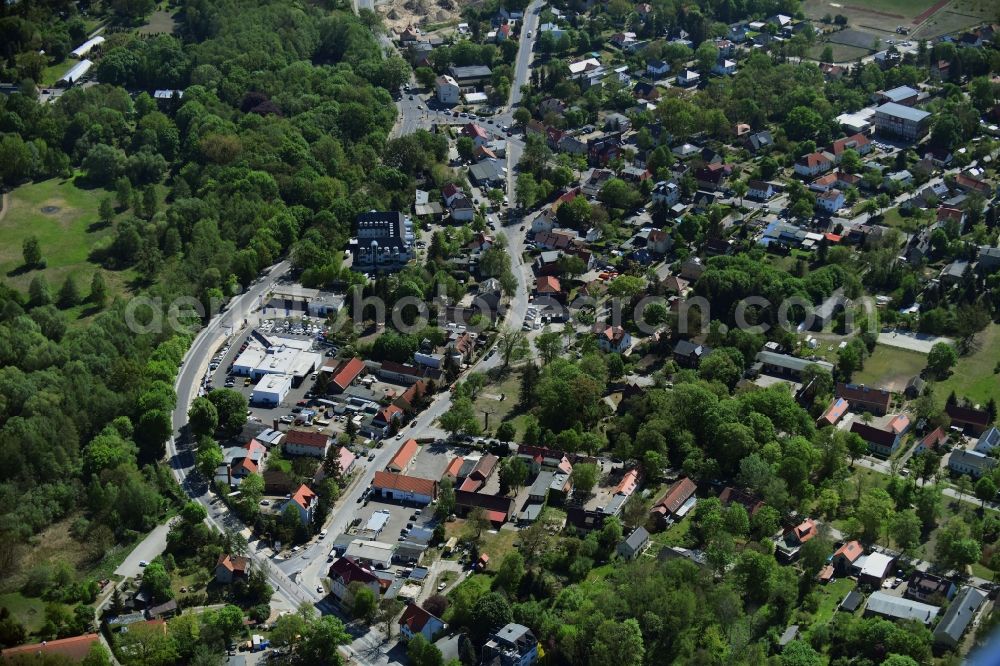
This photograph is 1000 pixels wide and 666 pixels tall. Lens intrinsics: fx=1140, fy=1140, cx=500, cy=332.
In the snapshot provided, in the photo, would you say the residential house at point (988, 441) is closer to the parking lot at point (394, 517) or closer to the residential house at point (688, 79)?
the parking lot at point (394, 517)

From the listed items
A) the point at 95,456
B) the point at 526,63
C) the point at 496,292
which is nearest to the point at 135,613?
the point at 95,456

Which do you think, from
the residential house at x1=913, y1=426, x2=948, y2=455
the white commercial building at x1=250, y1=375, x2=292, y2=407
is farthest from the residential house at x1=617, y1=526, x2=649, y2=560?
the white commercial building at x1=250, y1=375, x2=292, y2=407

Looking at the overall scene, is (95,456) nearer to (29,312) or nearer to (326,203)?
(29,312)

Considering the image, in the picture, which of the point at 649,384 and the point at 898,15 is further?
the point at 898,15

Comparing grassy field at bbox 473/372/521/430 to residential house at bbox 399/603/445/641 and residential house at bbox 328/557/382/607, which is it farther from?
residential house at bbox 399/603/445/641

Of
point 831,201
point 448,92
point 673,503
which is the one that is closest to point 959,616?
point 673,503

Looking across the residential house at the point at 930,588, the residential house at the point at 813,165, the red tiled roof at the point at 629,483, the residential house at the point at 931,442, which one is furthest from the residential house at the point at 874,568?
the residential house at the point at 813,165

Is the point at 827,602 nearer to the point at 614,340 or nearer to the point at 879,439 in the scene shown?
the point at 879,439
